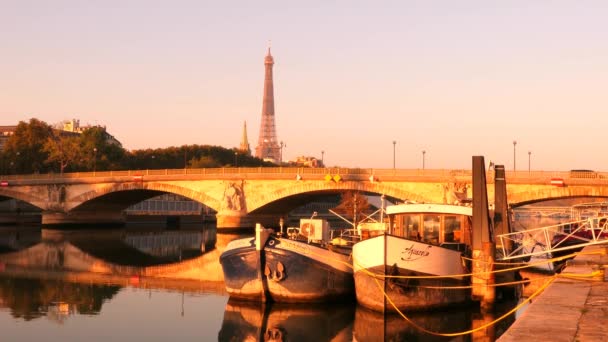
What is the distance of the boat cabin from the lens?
31109 mm

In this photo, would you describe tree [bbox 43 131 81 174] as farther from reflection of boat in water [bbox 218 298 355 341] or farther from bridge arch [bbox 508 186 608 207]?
reflection of boat in water [bbox 218 298 355 341]

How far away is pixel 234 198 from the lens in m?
90.8

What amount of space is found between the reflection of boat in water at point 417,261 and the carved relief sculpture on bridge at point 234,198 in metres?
60.4

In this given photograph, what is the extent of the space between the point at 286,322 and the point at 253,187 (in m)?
62.0

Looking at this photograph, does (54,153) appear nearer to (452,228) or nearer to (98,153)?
(98,153)

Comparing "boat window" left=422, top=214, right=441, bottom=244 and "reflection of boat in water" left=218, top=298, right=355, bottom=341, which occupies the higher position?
"boat window" left=422, top=214, right=441, bottom=244

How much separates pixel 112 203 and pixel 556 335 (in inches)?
4021

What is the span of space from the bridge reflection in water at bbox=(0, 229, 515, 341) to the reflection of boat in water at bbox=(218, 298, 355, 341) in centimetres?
4

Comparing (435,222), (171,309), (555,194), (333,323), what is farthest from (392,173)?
(333,323)

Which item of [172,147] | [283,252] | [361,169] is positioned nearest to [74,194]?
[361,169]

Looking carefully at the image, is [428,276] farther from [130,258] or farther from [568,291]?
[130,258]

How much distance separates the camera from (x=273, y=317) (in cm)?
2966

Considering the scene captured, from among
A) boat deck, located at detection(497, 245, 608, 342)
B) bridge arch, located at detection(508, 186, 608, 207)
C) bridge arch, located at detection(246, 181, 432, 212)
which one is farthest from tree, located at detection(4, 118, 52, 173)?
boat deck, located at detection(497, 245, 608, 342)

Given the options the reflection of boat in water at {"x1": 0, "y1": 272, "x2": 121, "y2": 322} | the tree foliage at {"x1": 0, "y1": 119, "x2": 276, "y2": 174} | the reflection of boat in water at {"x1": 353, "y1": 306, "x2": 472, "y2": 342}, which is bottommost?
the reflection of boat in water at {"x1": 0, "y1": 272, "x2": 121, "y2": 322}
